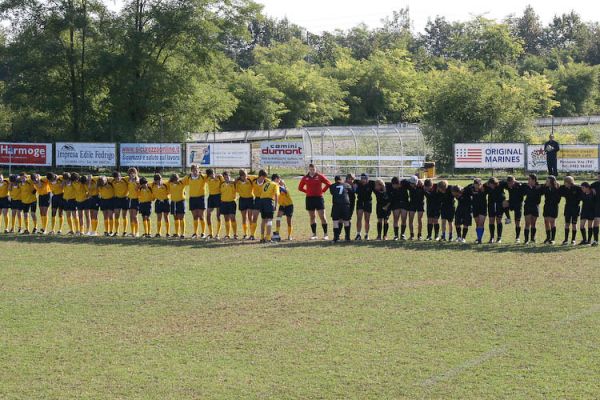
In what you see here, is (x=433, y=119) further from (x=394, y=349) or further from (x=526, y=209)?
(x=394, y=349)

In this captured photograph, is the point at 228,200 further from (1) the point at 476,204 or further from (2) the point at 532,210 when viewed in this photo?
(2) the point at 532,210

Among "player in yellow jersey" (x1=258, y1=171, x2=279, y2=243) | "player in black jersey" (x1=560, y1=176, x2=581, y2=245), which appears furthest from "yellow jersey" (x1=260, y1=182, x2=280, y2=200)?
"player in black jersey" (x1=560, y1=176, x2=581, y2=245)

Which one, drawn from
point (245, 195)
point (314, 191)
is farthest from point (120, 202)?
point (314, 191)

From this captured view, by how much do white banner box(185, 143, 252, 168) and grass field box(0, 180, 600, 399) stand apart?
22675 mm

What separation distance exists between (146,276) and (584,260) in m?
8.87

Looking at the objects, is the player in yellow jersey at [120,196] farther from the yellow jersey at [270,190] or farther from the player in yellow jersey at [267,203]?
the yellow jersey at [270,190]

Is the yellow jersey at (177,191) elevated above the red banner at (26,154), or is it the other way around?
the red banner at (26,154)

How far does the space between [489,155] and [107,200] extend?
22.7 meters

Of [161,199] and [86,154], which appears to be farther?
[86,154]

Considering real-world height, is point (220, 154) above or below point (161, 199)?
above

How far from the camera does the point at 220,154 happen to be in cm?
4106

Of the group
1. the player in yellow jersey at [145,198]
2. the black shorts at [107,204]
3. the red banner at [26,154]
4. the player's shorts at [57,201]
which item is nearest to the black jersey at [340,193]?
the player in yellow jersey at [145,198]

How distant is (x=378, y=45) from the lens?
11500cm

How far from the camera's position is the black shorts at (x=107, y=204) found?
70.1ft
